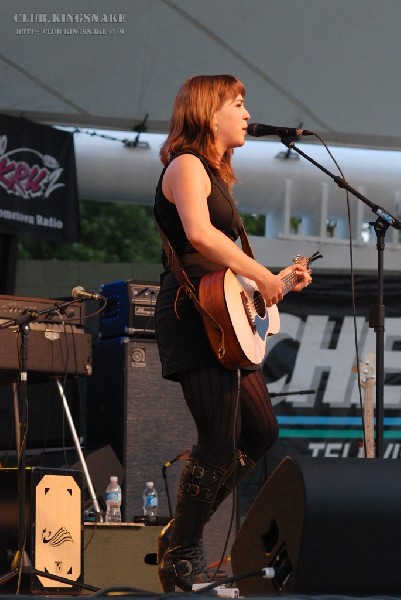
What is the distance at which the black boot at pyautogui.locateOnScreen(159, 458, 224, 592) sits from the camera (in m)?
3.53

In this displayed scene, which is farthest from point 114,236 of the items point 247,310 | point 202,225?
point 202,225

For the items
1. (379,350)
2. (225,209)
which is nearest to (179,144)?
(225,209)

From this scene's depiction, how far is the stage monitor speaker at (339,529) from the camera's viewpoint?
2350 millimetres

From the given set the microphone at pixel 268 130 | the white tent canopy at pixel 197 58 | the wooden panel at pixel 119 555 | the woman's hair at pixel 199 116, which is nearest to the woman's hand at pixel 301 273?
the woman's hair at pixel 199 116

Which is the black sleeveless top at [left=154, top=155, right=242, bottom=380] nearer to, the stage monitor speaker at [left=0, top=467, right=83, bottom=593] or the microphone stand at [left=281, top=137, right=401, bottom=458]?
the microphone stand at [left=281, top=137, right=401, bottom=458]

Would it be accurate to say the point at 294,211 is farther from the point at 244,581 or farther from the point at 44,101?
the point at 244,581

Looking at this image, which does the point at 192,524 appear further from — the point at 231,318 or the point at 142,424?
the point at 142,424

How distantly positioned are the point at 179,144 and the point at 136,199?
472 centimetres

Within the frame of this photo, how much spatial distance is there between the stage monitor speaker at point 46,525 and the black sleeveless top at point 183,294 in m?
1.30

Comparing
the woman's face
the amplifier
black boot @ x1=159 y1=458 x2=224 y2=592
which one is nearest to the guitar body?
black boot @ x1=159 y1=458 x2=224 y2=592

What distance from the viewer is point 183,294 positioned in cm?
363

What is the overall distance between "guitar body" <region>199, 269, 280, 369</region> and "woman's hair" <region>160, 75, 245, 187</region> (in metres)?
0.42

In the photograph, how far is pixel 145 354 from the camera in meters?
6.25

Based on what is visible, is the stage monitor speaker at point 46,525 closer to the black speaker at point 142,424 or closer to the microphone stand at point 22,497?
the microphone stand at point 22,497
